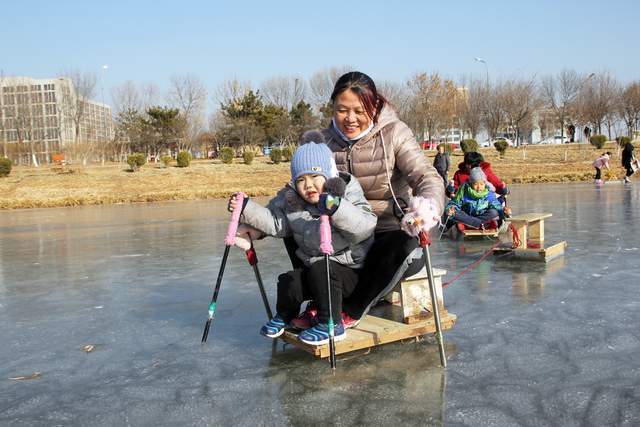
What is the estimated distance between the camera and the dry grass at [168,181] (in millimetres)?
25141

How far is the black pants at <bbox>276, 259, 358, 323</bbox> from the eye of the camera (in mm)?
3818

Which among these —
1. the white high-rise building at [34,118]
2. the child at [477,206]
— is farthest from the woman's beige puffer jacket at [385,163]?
the white high-rise building at [34,118]

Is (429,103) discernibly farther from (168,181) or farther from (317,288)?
(317,288)

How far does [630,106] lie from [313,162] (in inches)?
2458

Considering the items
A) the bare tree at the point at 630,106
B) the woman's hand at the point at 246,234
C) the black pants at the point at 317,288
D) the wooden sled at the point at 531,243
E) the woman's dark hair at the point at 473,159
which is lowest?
the wooden sled at the point at 531,243

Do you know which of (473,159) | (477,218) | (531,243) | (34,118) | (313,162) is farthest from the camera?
(34,118)

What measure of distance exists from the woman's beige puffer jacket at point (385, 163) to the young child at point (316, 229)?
21 cm

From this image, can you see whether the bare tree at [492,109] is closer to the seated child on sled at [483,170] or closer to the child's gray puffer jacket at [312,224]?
the seated child on sled at [483,170]

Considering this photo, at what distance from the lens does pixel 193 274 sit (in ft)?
23.8

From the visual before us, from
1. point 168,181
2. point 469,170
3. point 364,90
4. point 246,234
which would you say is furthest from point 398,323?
point 168,181

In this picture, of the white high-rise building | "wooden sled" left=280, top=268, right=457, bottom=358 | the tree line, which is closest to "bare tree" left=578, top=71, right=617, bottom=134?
the tree line

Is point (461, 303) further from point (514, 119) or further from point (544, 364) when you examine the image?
point (514, 119)

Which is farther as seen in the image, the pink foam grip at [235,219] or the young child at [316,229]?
the pink foam grip at [235,219]

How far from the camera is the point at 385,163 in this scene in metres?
4.11
